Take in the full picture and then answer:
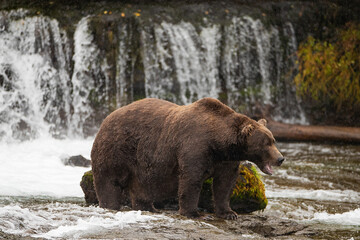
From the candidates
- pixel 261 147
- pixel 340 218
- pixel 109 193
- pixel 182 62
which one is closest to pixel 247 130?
pixel 261 147

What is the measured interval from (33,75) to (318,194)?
459 inches

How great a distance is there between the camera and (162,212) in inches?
313

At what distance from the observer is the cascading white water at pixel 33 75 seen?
62.0ft

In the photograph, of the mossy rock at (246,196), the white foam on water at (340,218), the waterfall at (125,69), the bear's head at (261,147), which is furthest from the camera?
the waterfall at (125,69)

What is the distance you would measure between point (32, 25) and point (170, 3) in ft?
16.7

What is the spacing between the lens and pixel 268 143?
7.23 m

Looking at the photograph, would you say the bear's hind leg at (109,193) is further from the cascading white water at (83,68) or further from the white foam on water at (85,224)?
the cascading white water at (83,68)

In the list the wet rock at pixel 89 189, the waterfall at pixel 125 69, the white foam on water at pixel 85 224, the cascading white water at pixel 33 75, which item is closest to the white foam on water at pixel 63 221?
the white foam on water at pixel 85 224

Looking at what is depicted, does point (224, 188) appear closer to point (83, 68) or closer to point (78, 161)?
point (78, 161)

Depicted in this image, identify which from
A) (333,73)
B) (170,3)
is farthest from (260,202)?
(170,3)

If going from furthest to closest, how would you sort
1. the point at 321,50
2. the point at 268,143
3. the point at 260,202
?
the point at 321,50 → the point at 260,202 → the point at 268,143

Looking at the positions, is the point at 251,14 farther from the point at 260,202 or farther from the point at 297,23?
the point at 260,202

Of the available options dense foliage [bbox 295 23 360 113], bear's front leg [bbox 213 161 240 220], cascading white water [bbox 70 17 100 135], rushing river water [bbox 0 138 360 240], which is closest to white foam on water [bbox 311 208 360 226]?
rushing river water [bbox 0 138 360 240]

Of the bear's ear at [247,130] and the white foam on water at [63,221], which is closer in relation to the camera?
the white foam on water at [63,221]
